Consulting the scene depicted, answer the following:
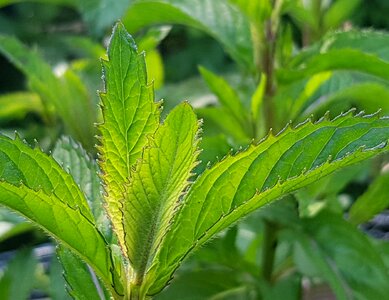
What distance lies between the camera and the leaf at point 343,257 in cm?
62

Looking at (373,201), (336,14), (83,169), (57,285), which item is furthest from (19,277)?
(336,14)

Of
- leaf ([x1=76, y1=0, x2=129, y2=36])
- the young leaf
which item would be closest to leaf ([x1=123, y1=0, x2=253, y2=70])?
leaf ([x1=76, y1=0, x2=129, y2=36])

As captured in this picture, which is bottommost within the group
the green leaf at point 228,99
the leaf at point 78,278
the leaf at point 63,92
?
the leaf at point 78,278

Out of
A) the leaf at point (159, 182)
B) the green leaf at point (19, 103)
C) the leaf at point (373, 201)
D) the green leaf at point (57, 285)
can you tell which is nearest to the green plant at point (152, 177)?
the leaf at point (159, 182)

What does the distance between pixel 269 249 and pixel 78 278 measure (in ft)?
0.93

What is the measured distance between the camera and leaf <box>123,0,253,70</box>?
66cm

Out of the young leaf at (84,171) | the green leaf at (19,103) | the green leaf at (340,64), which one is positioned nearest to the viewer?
the young leaf at (84,171)

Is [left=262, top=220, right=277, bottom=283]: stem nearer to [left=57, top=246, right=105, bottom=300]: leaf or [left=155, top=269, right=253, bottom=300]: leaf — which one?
[left=155, top=269, right=253, bottom=300]: leaf

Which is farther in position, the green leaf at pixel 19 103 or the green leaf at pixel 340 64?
the green leaf at pixel 19 103

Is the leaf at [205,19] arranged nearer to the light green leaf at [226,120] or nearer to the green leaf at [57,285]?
the light green leaf at [226,120]

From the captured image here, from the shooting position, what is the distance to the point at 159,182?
0.40 metres

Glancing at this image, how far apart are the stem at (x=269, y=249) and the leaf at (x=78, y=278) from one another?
0.26 meters

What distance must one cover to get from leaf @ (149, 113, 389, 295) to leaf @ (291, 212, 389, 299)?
0.23 m

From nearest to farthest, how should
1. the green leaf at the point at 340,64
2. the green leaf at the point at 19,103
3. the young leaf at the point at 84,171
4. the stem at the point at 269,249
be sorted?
the young leaf at the point at 84,171, the green leaf at the point at 340,64, the stem at the point at 269,249, the green leaf at the point at 19,103
